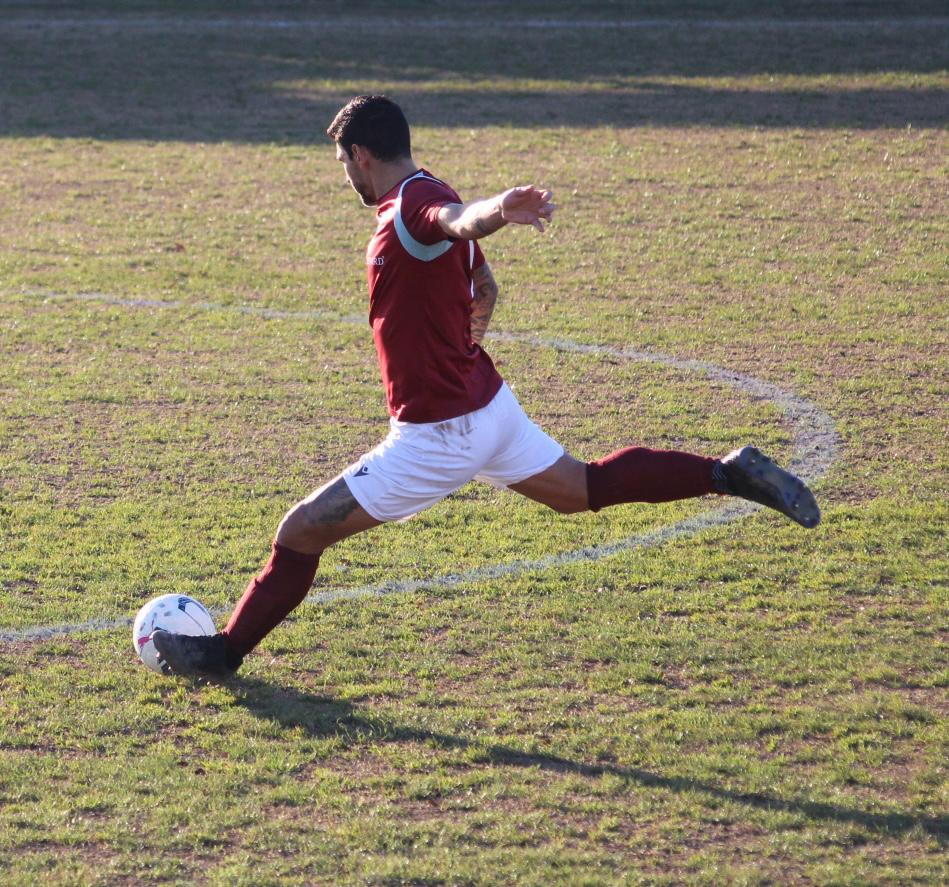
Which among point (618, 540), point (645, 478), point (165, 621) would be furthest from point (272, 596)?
point (618, 540)

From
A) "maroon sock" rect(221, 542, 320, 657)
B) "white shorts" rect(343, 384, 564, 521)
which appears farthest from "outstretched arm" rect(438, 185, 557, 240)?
"maroon sock" rect(221, 542, 320, 657)

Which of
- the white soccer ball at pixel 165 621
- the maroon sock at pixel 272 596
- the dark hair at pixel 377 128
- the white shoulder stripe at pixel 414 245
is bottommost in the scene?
the white soccer ball at pixel 165 621

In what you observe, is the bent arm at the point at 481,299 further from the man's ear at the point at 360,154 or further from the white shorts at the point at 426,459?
the man's ear at the point at 360,154

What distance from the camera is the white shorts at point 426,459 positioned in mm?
4582

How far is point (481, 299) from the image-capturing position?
4.89m

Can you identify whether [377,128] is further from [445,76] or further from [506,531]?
[445,76]

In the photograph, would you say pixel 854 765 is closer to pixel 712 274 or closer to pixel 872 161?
pixel 712 274

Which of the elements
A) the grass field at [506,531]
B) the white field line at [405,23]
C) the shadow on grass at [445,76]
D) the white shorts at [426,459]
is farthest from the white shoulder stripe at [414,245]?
the white field line at [405,23]

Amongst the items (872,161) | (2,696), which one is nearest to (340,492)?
(2,696)

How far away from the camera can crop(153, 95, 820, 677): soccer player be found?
4469 mm

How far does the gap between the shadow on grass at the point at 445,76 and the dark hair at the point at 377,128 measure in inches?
416

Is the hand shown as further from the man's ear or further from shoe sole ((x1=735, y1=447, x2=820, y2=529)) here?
shoe sole ((x1=735, y1=447, x2=820, y2=529))

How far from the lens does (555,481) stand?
4941 millimetres

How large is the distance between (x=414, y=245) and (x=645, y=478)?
118cm
